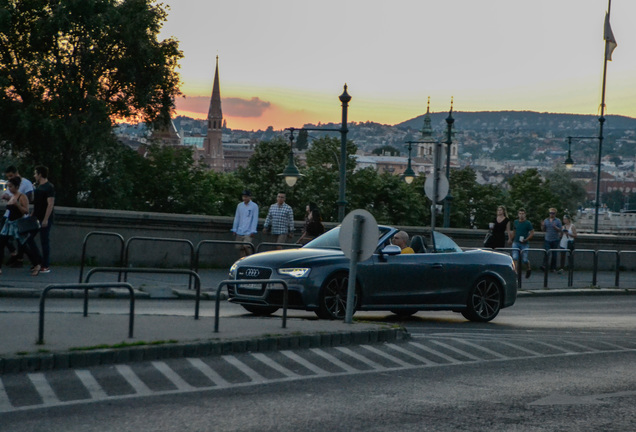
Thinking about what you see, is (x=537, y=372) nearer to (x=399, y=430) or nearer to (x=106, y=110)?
(x=399, y=430)

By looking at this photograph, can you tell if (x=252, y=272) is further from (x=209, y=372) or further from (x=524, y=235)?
(x=524, y=235)

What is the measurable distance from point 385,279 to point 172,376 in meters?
6.00

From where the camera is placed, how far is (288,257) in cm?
1416

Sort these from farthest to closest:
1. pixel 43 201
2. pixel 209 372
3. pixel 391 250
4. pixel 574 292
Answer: pixel 574 292 < pixel 43 201 < pixel 391 250 < pixel 209 372

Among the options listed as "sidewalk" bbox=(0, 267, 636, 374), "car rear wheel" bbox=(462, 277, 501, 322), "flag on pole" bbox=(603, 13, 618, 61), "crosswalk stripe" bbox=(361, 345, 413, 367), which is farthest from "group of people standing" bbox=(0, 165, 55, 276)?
"flag on pole" bbox=(603, 13, 618, 61)

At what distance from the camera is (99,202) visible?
191ft

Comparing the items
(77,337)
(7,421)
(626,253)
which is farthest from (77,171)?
(7,421)

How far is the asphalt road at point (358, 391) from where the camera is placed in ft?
24.0

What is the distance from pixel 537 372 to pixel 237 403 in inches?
139

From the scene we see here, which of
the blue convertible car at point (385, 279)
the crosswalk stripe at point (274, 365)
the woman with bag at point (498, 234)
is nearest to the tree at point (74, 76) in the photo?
the woman with bag at point (498, 234)

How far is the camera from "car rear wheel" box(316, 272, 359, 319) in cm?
1402

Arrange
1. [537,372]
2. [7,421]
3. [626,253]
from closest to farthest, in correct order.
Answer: [7,421], [537,372], [626,253]

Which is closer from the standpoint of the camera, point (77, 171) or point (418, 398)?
point (418, 398)

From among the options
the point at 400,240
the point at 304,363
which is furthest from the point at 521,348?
the point at 400,240
